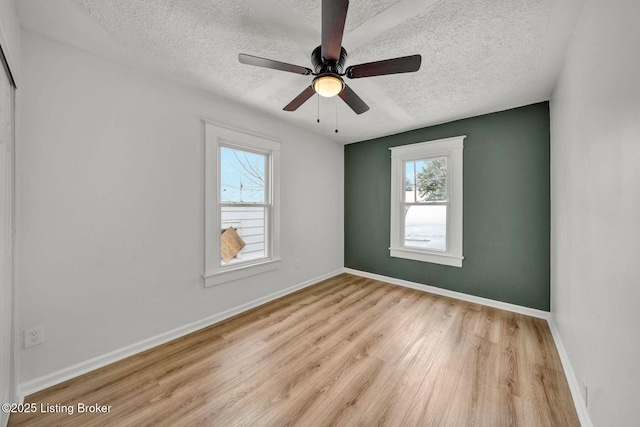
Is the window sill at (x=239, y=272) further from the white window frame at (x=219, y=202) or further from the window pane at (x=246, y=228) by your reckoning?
the window pane at (x=246, y=228)

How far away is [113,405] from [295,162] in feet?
9.96

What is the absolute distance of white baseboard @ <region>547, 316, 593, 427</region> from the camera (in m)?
1.39

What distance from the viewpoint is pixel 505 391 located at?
1670 millimetres

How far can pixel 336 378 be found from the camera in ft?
5.92

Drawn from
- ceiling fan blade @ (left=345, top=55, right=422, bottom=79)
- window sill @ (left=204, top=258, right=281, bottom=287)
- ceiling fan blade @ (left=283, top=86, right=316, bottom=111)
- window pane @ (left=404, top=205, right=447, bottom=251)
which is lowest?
window sill @ (left=204, top=258, right=281, bottom=287)

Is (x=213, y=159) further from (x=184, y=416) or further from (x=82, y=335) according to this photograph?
(x=184, y=416)

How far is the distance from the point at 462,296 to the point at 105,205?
13.7ft

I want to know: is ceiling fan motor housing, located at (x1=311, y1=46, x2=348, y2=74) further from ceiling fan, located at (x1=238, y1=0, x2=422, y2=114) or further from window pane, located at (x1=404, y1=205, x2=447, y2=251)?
window pane, located at (x1=404, y1=205, x2=447, y2=251)

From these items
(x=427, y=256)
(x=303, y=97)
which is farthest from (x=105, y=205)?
(x=427, y=256)

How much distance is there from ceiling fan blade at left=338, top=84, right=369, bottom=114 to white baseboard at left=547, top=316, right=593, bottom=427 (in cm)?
246

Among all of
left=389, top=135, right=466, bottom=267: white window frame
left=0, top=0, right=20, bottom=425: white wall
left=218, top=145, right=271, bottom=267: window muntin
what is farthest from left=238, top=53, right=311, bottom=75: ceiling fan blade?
left=389, top=135, right=466, bottom=267: white window frame

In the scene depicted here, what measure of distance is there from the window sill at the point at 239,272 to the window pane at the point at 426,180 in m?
2.36

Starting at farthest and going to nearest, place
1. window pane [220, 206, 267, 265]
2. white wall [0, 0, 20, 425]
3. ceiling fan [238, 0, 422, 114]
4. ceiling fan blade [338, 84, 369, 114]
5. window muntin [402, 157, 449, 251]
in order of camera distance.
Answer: window muntin [402, 157, 449, 251]
window pane [220, 206, 267, 265]
ceiling fan blade [338, 84, 369, 114]
ceiling fan [238, 0, 422, 114]
white wall [0, 0, 20, 425]

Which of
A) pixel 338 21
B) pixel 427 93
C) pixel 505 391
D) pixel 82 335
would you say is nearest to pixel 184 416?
pixel 82 335
